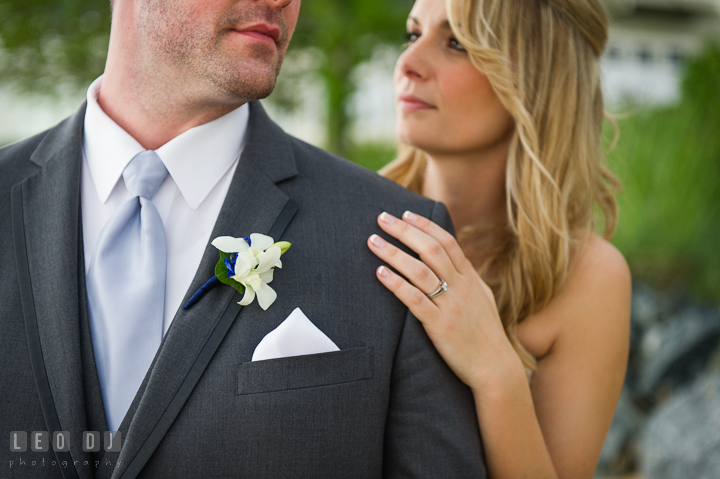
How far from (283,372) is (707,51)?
7264mm

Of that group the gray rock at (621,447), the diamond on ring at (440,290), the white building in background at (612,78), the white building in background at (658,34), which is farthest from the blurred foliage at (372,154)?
the white building in background at (658,34)

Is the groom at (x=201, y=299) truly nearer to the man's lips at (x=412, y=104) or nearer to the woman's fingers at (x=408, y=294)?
the woman's fingers at (x=408, y=294)

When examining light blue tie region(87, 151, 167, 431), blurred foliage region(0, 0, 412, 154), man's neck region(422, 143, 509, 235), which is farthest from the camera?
blurred foliage region(0, 0, 412, 154)

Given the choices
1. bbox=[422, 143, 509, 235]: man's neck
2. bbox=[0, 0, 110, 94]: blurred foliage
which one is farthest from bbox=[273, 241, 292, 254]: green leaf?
bbox=[0, 0, 110, 94]: blurred foliage

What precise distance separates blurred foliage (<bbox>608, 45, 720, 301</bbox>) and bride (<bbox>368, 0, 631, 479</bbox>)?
459cm

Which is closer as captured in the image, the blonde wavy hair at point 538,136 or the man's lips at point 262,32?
the man's lips at point 262,32

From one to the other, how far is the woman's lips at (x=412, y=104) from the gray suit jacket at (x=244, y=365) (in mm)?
911

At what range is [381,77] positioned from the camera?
12.4 meters

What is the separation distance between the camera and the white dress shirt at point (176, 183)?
5.70 ft

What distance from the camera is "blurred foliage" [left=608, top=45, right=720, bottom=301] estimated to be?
6.93 meters

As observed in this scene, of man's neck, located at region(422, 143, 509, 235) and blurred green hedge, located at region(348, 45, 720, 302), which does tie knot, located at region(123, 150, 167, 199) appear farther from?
blurred green hedge, located at region(348, 45, 720, 302)

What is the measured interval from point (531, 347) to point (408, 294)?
3.14 ft

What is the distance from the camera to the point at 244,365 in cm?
153

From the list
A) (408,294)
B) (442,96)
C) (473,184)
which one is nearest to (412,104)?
(442,96)
